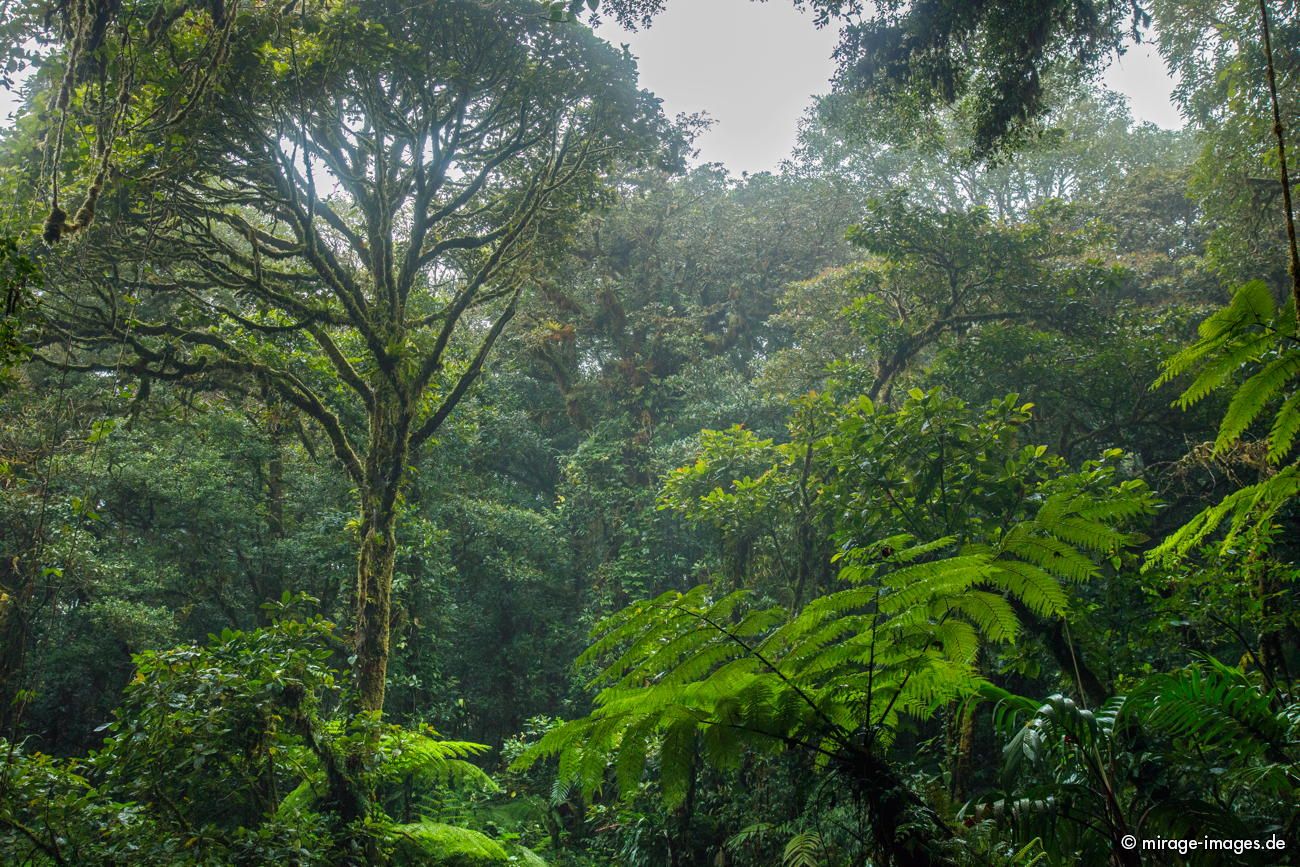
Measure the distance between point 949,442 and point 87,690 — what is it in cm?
1241

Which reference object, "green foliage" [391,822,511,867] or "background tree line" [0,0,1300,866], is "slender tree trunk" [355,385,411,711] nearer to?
"background tree line" [0,0,1300,866]

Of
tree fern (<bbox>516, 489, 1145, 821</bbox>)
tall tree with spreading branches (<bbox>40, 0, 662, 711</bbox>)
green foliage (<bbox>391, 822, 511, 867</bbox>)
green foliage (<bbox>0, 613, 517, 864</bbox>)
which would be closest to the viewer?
tree fern (<bbox>516, 489, 1145, 821</bbox>)

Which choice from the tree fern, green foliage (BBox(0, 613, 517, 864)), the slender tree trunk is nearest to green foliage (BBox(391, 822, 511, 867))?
green foliage (BBox(0, 613, 517, 864))

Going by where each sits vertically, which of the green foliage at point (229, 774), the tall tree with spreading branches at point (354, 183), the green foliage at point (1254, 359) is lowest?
the green foliage at point (229, 774)

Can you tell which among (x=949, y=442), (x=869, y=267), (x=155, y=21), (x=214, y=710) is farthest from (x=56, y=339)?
(x=869, y=267)

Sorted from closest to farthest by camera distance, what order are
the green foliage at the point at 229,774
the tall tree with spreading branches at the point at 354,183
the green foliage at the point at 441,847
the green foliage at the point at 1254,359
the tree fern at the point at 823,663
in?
1. the green foliage at the point at 1254,359
2. the tree fern at the point at 823,663
3. the green foliage at the point at 229,774
4. the green foliage at the point at 441,847
5. the tall tree with spreading branches at the point at 354,183

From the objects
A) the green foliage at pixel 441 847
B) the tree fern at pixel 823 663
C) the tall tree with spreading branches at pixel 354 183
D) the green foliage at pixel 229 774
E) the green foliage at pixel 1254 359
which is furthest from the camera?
the tall tree with spreading branches at pixel 354 183

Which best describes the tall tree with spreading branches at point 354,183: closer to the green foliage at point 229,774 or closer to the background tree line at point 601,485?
the background tree line at point 601,485

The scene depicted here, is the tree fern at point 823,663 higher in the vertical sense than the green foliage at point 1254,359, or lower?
lower

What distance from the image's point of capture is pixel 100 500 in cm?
1139

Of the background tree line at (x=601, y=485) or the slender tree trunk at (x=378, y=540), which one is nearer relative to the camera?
the background tree line at (x=601, y=485)

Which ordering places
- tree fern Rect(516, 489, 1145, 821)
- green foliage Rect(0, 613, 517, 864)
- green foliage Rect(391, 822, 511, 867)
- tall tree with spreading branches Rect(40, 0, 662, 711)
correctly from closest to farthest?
tree fern Rect(516, 489, 1145, 821) < green foliage Rect(0, 613, 517, 864) < green foliage Rect(391, 822, 511, 867) < tall tree with spreading branches Rect(40, 0, 662, 711)

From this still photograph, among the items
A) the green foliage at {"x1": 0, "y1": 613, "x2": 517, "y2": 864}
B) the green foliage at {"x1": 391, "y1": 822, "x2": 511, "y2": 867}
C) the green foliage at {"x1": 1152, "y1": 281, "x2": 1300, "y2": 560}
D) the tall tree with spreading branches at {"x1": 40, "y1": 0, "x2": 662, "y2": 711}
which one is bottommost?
the green foliage at {"x1": 391, "y1": 822, "x2": 511, "y2": 867}

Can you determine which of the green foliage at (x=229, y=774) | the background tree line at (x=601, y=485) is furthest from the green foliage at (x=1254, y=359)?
the green foliage at (x=229, y=774)
